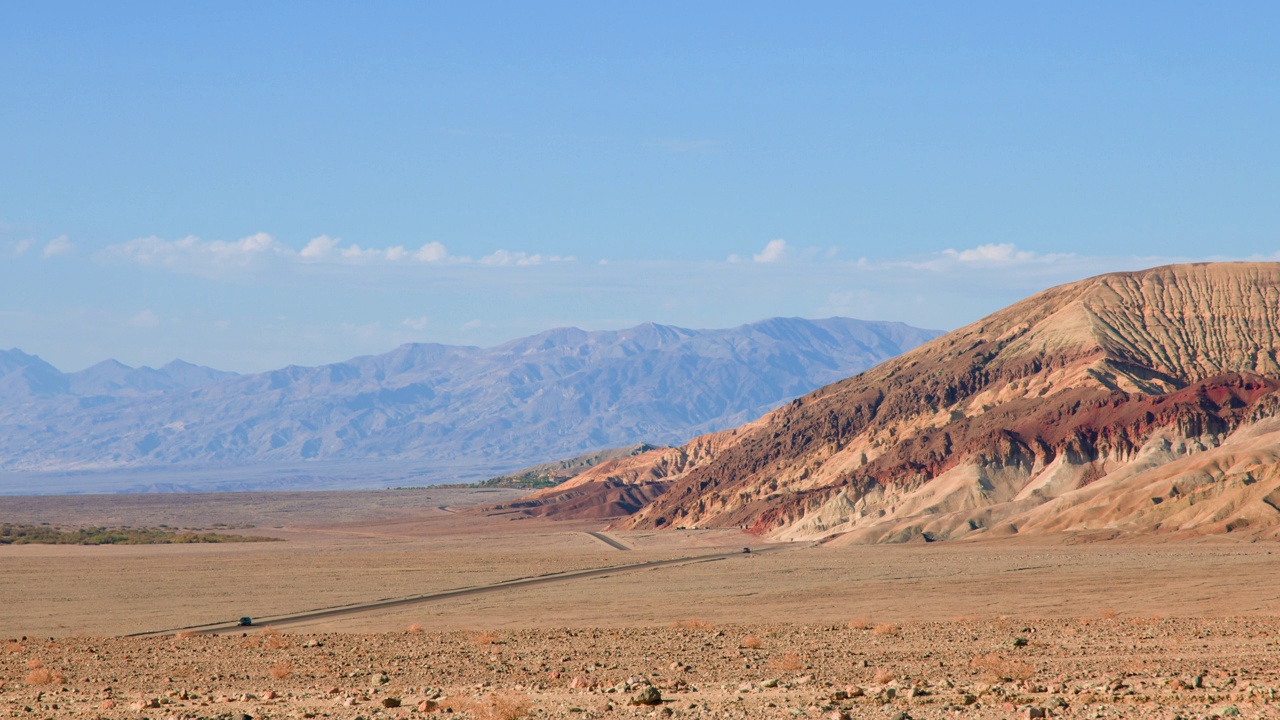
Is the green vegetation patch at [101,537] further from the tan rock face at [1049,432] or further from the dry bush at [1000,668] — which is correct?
the dry bush at [1000,668]

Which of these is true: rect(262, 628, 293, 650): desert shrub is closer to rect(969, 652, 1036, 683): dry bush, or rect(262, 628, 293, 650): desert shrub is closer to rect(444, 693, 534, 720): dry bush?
rect(444, 693, 534, 720): dry bush

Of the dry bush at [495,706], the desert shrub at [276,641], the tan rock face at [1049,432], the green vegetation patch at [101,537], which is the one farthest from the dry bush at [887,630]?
the green vegetation patch at [101,537]

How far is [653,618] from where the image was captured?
41781 millimetres

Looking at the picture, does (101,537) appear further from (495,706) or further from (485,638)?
(495,706)

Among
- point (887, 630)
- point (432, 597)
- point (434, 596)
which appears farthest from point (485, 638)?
point (434, 596)

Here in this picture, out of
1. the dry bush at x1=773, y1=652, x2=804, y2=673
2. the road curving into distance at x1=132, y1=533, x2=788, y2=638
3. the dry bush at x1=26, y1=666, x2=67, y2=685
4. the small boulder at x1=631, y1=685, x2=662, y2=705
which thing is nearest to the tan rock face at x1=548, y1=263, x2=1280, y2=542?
the road curving into distance at x1=132, y1=533, x2=788, y2=638

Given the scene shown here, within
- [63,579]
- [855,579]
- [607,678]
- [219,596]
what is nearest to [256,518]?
[63,579]

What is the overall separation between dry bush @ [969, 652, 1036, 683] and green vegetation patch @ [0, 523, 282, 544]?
90816 millimetres

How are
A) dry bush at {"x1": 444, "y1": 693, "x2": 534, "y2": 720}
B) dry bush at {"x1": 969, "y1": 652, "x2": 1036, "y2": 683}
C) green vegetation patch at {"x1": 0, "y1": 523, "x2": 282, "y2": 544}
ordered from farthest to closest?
green vegetation patch at {"x1": 0, "y1": 523, "x2": 282, "y2": 544} → dry bush at {"x1": 969, "y1": 652, "x2": 1036, "y2": 683} → dry bush at {"x1": 444, "y1": 693, "x2": 534, "y2": 720}

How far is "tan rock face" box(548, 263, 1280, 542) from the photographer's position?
262ft

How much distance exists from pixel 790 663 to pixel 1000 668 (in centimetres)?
383

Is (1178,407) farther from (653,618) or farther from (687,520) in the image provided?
(653,618)

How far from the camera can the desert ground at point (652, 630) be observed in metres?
19.6

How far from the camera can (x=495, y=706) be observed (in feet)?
58.4
